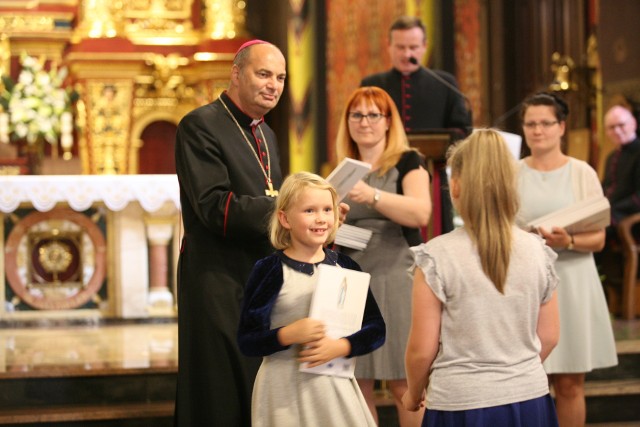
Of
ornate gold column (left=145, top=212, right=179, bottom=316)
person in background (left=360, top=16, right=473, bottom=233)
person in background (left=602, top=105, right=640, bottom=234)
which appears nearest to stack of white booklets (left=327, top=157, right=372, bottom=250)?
person in background (left=360, top=16, right=473, bottom=233)

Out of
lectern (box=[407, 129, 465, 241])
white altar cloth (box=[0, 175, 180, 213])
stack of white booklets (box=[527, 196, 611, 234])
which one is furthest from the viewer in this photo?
white altar cloth (box=[0, 175, 180, 213])

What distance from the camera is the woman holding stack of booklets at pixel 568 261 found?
4703 millimetres

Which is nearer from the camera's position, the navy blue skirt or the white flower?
the navy blue skirt

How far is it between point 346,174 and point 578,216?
115cm

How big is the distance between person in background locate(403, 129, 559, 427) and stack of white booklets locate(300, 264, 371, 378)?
276mm

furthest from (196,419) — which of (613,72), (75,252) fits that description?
(613,72)

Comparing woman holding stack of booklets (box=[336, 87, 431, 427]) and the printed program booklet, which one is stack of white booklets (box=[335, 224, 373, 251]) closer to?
woman holding stack of booklets (box=[336, 87, 431, 427])

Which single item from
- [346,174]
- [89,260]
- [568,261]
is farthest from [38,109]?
[346,174]

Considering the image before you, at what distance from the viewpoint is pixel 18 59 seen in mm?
10664

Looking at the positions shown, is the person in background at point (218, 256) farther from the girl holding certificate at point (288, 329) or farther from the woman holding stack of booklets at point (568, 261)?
the woman holding stack of booklets at point (568, 261)

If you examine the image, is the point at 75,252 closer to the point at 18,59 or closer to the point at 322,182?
the point at 18,59

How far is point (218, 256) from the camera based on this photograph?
13.0ft

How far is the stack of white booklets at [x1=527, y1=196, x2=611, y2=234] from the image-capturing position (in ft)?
15.2

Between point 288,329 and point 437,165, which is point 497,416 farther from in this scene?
point 437,165
